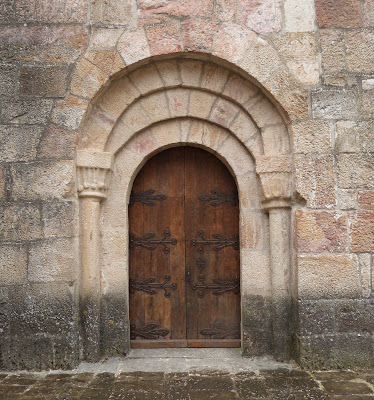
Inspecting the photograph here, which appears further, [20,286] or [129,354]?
[129,354]

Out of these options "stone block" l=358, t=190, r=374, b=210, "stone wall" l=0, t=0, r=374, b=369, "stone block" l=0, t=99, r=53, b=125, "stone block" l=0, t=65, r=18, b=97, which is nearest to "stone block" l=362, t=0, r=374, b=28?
"stone wall" l=0, t=0, r=374, b=369

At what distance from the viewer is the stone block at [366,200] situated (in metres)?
3.39

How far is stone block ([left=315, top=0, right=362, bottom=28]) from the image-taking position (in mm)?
3488

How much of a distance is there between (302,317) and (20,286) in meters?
2.31

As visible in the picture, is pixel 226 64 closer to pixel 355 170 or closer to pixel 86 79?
pixel 86 79

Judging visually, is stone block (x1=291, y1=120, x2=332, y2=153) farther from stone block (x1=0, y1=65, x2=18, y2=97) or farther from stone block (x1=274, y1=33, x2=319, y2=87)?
stone block (x1=0, y1=65, x2=18, y2=97)

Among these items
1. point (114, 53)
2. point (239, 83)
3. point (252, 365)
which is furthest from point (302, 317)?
point (114, 53)

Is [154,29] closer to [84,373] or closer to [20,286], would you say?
[20,286]

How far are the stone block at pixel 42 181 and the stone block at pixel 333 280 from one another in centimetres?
210

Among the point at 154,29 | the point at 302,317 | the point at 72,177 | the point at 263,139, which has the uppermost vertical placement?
the point at 154,29

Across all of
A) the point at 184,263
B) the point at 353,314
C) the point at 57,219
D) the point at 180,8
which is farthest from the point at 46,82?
the point at 353,314

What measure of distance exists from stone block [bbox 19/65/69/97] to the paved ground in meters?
2.28

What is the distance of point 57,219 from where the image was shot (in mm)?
3434

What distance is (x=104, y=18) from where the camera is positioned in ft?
11.6
